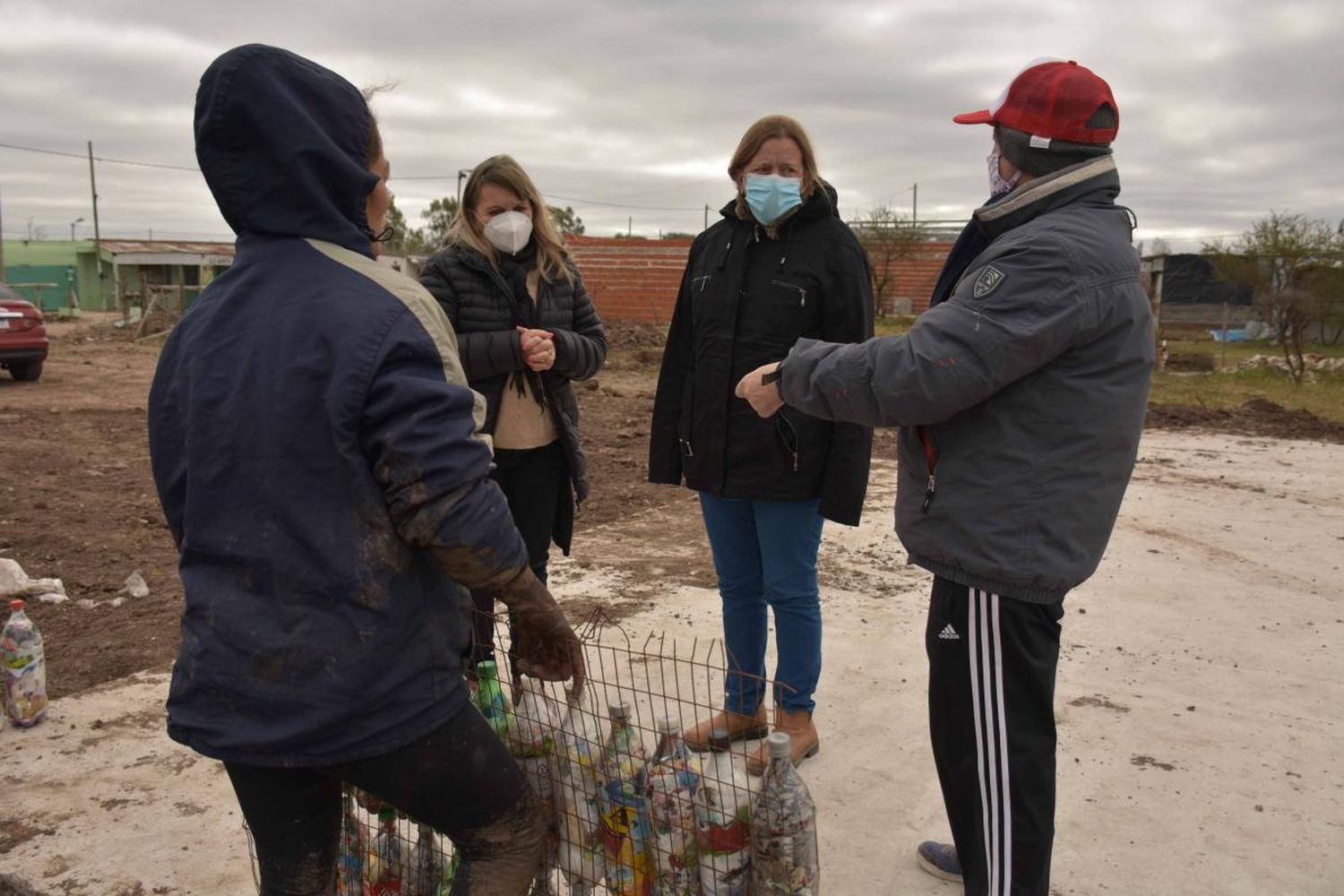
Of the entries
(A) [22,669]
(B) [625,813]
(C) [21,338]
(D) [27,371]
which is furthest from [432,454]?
(D) [27,371]

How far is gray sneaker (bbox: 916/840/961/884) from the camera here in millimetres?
2896

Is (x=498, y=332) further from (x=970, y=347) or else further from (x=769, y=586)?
(x=970, y=347)

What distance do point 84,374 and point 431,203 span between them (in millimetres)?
36911

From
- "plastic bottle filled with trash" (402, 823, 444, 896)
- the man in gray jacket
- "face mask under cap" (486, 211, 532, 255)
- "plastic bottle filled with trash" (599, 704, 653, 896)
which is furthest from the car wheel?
the man in gray jacket

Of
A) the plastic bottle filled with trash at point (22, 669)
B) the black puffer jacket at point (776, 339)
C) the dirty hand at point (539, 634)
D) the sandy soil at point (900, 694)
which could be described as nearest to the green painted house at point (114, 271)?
the sandy soil at point (900, 694)

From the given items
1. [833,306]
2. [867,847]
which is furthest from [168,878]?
[833,306]

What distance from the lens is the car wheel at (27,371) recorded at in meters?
14.2

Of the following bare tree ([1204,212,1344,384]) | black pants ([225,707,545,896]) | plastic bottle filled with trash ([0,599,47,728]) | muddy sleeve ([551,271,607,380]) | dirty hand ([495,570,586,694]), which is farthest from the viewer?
bare tree ([1204,212,1344,384])

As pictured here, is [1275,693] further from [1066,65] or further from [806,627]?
[1066,65]

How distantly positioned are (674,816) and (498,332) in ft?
5.92

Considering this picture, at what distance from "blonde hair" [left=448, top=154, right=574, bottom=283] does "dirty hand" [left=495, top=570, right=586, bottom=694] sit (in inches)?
68.4

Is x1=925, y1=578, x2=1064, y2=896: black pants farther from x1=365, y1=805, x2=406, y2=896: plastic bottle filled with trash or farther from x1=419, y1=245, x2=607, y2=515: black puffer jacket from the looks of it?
x1=419, y1=245, x2=607, y2=515: black puffer jacket

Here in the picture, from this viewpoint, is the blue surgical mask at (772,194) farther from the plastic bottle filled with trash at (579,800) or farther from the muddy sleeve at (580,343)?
the plastic bottle filled with trash at (579,800)

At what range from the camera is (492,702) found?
2414mm
